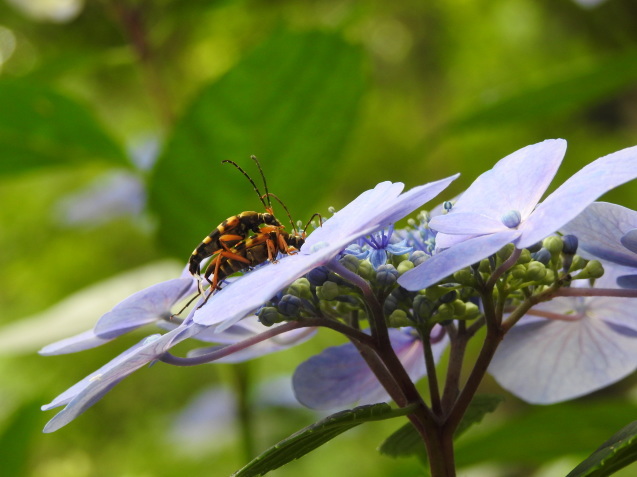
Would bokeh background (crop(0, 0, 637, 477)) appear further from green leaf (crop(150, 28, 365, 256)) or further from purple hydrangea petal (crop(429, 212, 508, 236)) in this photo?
purple hydrangea petal (crop(429, 212, 508, 236))

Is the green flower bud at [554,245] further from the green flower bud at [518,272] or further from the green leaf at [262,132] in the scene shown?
the green leaf at [262,132]

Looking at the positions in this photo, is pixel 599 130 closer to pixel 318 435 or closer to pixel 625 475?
pixel 625 475

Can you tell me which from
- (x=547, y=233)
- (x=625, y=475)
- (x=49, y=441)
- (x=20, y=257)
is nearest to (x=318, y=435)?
(x=547, y=233)

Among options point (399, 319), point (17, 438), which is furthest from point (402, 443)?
point (17, 438)

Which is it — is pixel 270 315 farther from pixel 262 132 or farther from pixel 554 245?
pixel 262 132

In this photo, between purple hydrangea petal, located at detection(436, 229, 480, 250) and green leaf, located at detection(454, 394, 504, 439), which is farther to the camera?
green leaf, located at detection(454, 394, 504, 439)

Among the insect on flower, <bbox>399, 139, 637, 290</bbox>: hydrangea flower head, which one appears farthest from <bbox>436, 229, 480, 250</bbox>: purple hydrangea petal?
the insect on flower

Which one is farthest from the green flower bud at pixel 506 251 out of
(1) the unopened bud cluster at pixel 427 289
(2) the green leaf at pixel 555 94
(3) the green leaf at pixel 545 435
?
(2) the green leaf at pixel 555 94
